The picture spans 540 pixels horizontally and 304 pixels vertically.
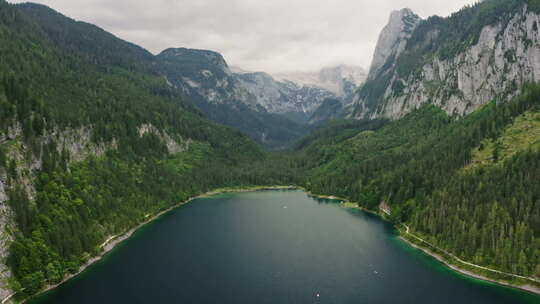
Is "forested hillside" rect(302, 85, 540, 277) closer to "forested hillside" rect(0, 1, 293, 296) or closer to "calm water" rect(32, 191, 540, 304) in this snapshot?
"calm water" rect(32, 191, 540, 304)

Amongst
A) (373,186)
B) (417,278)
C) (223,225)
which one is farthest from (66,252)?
(373,186)

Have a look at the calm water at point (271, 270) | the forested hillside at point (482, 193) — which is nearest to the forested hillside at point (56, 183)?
the calm water at point (271, 270)

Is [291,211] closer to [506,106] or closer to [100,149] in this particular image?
[100,149]

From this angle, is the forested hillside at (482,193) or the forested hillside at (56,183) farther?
the forested hillside at (482,193)

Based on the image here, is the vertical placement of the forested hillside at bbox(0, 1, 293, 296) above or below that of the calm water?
above

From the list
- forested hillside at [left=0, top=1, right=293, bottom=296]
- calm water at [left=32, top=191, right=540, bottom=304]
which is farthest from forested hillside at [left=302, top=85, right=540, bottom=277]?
forested hillside at [left=0, top=1, right=293, bottom=296]

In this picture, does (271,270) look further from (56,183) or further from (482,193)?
(482,193)

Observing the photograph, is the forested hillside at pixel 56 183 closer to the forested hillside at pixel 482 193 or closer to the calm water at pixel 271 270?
the calm water at pixel 271 270

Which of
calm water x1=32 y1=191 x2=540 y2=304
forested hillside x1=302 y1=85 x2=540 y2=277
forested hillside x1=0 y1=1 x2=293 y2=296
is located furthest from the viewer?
forested hillside x1=302 y1=85 x2=540 y2=277
